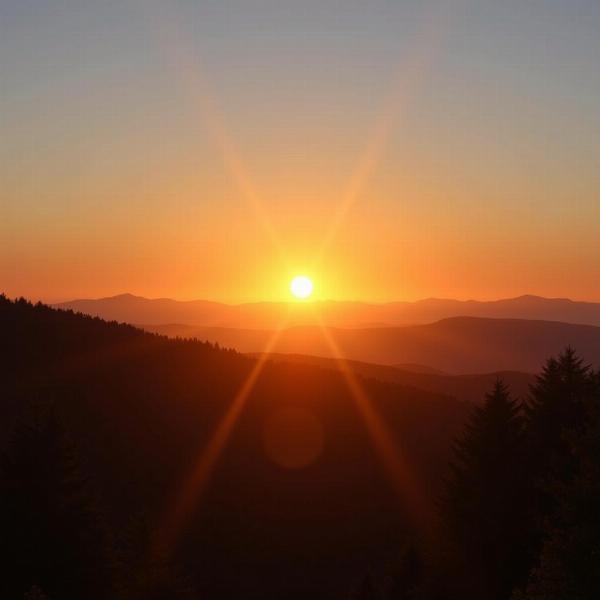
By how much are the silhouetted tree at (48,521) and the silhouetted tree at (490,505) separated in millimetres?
10125

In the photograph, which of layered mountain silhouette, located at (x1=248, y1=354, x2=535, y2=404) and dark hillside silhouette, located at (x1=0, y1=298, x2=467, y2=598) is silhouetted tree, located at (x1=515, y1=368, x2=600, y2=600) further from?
layered mountain silhouette, located at (x1=248, y1=354, x2=535, y2=404)

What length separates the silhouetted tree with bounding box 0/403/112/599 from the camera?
13047 millimetres

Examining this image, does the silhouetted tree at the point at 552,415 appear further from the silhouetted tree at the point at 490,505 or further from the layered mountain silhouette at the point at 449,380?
the layered mountain silhouette at the point at 449,380

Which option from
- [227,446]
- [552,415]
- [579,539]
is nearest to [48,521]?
[579,539]

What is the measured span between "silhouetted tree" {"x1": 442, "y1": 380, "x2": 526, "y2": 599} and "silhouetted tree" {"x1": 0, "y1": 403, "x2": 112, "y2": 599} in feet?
33.2

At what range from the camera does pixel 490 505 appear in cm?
1816

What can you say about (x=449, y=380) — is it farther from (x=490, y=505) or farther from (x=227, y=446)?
(x=490, y=505)

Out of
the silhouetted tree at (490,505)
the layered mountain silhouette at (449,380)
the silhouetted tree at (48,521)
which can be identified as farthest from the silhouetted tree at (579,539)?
the layered mountain silhouette at (449,380)

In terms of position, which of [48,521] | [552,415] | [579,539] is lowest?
[579,539]

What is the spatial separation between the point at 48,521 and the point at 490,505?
38.3 ft

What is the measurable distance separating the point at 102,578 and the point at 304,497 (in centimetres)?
2968

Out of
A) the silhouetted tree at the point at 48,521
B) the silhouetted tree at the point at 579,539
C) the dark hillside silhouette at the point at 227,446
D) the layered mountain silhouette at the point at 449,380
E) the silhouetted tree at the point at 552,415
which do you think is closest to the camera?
the silhouetted tree at the point at 579,539

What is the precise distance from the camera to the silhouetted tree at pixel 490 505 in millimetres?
17766

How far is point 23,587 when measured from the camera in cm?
1283
